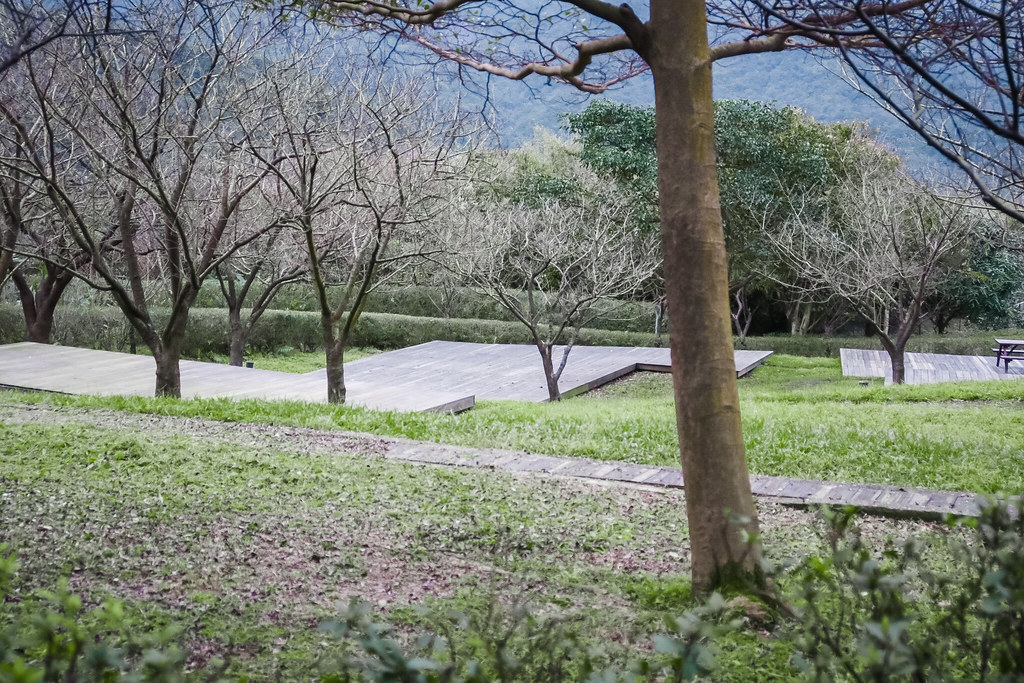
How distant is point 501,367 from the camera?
16.8 meters

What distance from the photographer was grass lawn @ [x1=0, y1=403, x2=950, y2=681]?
9.50ft

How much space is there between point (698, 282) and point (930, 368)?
15.7 meters

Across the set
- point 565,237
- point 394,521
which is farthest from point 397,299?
point 394,521

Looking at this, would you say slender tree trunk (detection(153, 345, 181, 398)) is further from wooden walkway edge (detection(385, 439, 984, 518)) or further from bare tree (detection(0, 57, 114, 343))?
wooden walkway edge (detection(385, 439, 984, 518))

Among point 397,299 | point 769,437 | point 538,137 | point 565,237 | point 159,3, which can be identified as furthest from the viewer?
point 538,137

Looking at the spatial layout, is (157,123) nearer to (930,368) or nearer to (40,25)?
(40,25)

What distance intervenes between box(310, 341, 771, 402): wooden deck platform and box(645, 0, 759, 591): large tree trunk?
10.4 metres

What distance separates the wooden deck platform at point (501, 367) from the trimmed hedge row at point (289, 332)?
224 cm

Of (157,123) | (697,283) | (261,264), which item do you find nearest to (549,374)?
(261,264)

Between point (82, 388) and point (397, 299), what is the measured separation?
14.3 meters

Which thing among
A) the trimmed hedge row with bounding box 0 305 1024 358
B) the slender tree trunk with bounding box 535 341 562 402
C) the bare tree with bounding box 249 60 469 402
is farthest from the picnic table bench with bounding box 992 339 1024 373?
the bare tree with bounding box 249 60 469 402

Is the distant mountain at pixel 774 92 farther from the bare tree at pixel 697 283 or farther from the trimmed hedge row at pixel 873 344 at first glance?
the bare tree at pixel 697 283

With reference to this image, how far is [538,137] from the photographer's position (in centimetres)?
3700

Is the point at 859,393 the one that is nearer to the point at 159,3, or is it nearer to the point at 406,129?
the point at 406,129
